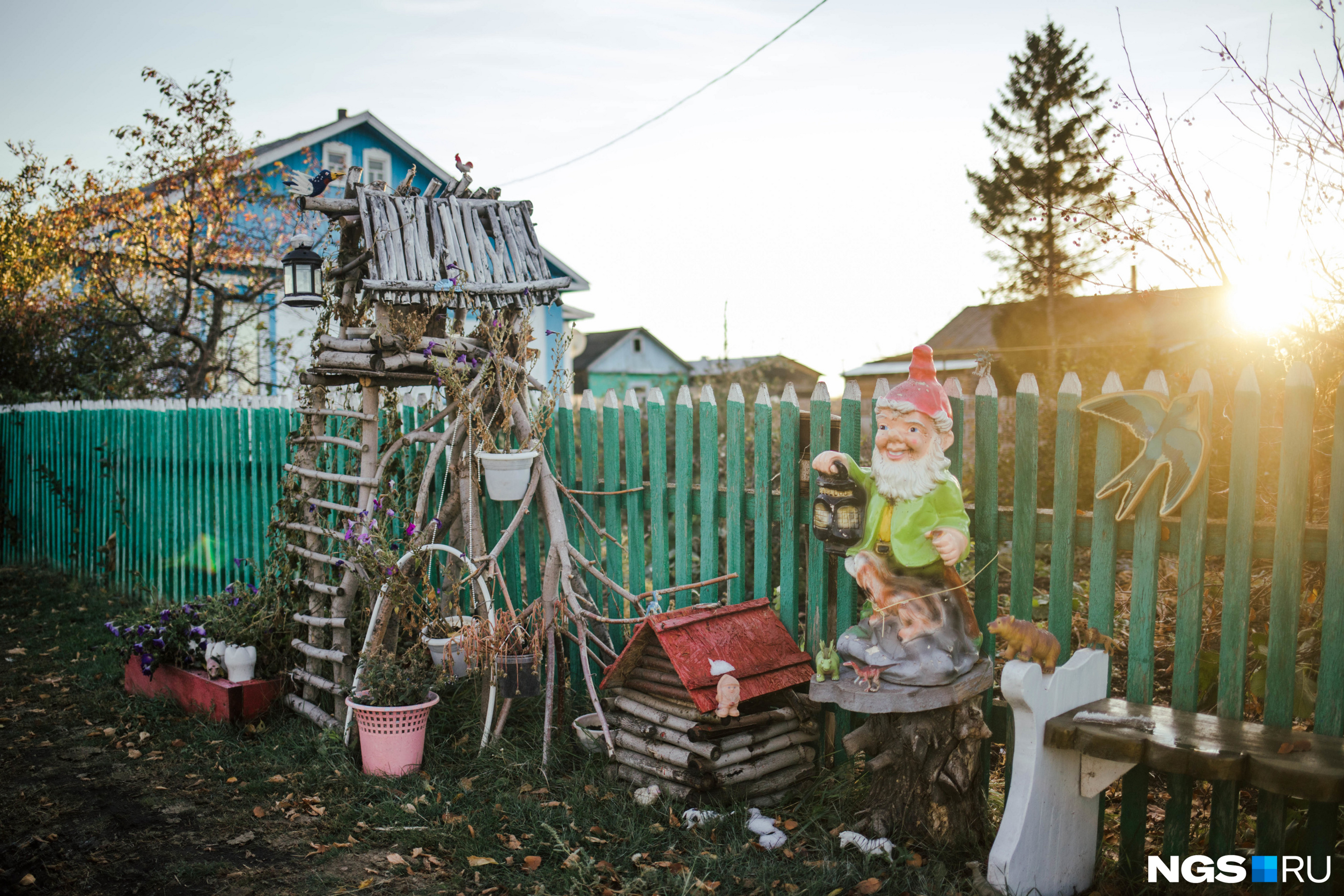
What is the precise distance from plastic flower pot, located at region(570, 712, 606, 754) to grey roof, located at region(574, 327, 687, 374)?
3206 cm

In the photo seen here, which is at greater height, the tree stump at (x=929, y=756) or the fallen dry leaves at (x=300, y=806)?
the tree stump at (x=929, y=756)

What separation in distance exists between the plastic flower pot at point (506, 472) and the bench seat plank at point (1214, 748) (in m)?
2.57

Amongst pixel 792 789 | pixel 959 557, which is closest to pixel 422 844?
pixel 792 789

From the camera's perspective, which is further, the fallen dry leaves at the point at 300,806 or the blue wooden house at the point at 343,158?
the blue wooden house at the point at 343,158

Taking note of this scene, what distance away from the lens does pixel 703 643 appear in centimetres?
373

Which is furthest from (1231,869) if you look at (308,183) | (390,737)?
(308,183)

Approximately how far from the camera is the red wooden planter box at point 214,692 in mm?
4836

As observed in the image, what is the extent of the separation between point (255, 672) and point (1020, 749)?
161 inches

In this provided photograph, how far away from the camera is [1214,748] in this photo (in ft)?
8.71

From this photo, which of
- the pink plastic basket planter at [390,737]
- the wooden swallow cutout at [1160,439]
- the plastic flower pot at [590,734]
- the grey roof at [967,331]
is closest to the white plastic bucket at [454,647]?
the pink plastic basket planter at [390,737]

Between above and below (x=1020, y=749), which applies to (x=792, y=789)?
below

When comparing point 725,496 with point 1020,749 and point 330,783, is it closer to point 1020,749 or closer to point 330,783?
point 1020,749

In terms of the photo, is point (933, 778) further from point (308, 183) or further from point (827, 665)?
point (308, 183)

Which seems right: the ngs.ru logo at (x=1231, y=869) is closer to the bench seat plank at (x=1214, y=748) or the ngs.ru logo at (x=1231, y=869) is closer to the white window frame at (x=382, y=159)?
the bench seat plank at (x=1214, y=748)
